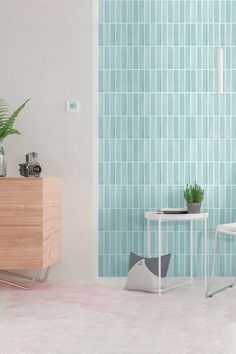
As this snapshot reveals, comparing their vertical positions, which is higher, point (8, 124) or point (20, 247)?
point (8, 124)

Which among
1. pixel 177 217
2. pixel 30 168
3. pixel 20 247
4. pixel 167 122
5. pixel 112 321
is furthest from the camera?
pixel 167 122

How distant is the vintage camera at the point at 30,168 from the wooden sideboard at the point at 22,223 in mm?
276

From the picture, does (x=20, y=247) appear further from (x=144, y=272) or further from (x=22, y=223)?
(x=144, y=272)

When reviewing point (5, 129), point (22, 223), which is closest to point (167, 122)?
point (5, 129)

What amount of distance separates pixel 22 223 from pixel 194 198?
1239 mm

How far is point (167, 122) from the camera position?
5934 mm

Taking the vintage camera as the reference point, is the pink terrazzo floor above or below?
below

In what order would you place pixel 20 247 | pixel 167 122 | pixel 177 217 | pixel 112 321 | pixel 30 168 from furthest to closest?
1. pixel 167 122
2. pixel 30 168
3. pixel 177 217
4. pixel 20 247
5. pixel 112 321

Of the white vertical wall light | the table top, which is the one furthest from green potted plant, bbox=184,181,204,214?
the white vertical wall light

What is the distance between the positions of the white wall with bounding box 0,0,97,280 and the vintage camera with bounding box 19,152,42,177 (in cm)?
27

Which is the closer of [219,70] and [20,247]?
[20,247]

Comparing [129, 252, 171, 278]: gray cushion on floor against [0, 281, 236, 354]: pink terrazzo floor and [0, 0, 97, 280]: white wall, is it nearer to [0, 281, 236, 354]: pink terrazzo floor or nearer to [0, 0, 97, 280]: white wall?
[0, 281, 236, 354]: pink terrazzo floor

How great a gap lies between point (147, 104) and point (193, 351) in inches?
102

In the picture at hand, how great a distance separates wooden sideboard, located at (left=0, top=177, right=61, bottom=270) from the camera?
5348 millimetres
